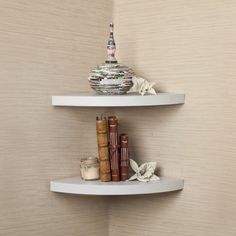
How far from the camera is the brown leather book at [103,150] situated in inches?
57.4

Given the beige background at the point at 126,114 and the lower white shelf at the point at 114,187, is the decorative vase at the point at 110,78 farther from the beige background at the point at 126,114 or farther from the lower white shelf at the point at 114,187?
the lower white shelf at the point at 114,187

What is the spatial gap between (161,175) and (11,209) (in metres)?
0.44

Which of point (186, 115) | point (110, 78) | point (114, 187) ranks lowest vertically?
point (114, 187)

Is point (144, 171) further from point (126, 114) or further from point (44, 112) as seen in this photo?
point (44, 112)

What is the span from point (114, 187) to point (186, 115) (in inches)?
11.3

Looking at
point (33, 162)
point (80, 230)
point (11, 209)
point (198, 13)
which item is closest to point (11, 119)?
point (33, 162)

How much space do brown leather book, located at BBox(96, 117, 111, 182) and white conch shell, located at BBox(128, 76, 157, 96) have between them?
0.12 metres

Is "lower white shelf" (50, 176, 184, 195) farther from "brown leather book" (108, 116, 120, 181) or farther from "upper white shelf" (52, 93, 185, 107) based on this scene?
"upper white shelf" (52, 93, 185, 107)

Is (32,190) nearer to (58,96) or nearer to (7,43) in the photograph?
(58,96)

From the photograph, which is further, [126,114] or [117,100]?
[126,114]

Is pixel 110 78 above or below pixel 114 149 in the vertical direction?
above

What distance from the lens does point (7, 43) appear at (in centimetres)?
138

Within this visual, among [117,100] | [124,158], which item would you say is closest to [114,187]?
[124,158]

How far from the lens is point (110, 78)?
4.68ft
